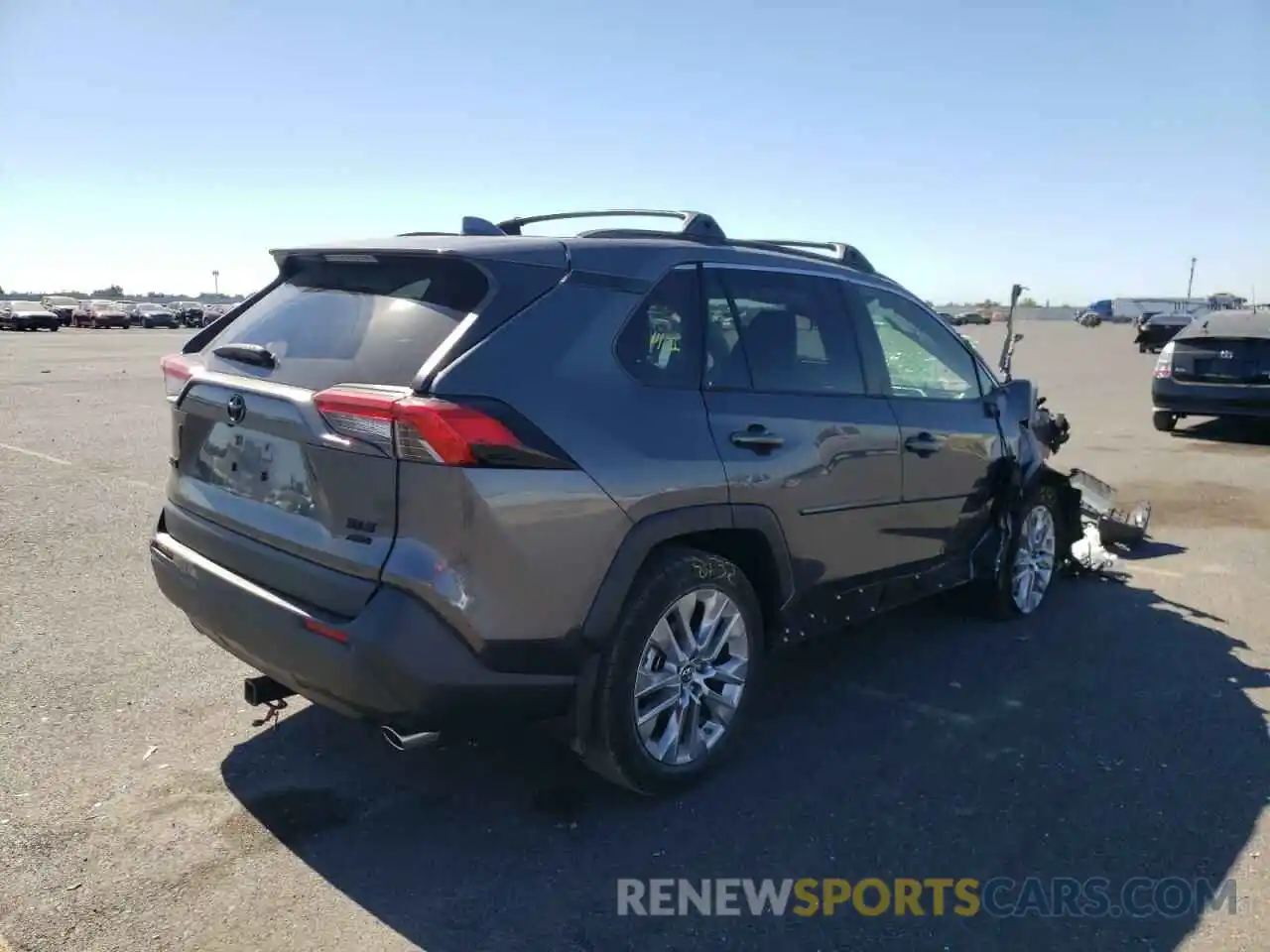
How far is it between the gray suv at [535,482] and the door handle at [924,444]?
6.1 inches

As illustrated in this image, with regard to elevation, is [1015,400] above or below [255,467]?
above

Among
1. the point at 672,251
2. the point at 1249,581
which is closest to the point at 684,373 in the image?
the point at 672,251

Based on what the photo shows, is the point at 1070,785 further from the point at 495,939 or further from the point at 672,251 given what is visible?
the point at 672,251

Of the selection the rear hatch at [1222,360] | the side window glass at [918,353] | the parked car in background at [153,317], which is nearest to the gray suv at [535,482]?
the side window glass at [918,353]

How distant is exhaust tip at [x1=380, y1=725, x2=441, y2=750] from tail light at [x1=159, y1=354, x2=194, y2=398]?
1.53 metres

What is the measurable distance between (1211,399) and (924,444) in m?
9.63

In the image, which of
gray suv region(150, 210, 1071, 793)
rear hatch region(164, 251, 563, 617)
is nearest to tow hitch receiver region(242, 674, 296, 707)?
gray suv region(150, 210, 1071, 793)

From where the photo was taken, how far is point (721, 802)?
344 cm

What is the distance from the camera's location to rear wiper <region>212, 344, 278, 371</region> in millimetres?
3254

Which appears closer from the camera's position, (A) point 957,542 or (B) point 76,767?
(B) point 76,767

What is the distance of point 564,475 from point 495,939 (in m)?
1.31

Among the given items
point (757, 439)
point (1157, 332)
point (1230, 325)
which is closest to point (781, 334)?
point (757, 439)

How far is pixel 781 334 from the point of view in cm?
390

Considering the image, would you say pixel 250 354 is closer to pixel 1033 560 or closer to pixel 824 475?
pixel 824 475
